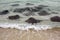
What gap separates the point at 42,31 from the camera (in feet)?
27.1

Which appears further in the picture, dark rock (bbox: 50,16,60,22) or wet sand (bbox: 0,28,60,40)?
dark rock (bbox: 50,16,60,22)

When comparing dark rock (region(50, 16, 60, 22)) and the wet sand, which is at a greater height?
the wet sand

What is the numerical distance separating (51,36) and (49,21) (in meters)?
2.61

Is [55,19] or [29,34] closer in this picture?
[29,34]

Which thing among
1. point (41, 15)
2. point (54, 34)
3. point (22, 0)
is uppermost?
point (54, 34)

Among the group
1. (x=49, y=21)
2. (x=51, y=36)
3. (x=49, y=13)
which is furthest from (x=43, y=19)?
(x=51, y=36)

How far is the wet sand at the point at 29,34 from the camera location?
7.43 meters

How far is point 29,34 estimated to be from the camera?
783 centimetres

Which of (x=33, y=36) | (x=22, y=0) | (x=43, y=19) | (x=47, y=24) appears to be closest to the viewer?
(x=33, y=36)

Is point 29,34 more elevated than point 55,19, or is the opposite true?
point 29,34

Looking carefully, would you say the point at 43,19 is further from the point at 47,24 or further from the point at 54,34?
the point at 54,34

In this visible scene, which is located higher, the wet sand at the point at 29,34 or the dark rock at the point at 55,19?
the wet sand at the point at 29,34

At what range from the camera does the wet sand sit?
7426 millimetres

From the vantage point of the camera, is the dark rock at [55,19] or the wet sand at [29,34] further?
the dark rock at [55,19]
